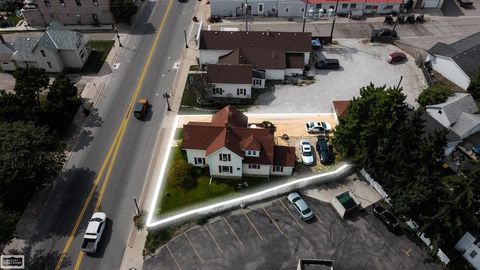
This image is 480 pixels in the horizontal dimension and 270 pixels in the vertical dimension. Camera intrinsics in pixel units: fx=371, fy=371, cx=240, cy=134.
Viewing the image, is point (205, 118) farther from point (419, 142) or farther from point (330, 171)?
point (419, 142)

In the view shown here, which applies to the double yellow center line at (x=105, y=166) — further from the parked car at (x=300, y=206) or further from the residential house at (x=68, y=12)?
the parked car at (x=300, y=206)

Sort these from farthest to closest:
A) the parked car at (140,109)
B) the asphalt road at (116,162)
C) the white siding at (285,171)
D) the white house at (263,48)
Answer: the white house at (263,48) → the parked car at (140,109) → the white siding at (285,171) → the asphalt road at (116,162)

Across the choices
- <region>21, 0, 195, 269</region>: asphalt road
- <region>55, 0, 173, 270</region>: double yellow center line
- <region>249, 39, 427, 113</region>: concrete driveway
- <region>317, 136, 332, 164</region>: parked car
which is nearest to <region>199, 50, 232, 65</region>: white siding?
<region>21, 0, 195, 269</region>: asphalt road

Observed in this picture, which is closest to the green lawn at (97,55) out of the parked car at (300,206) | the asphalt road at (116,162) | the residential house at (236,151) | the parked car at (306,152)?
the asphalt road at (116,162)

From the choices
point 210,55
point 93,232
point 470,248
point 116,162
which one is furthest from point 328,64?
point 93,232

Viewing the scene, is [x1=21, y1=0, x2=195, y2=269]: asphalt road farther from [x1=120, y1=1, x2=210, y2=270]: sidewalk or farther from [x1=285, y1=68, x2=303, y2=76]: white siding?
[x1=285, y1=68, x2=303, y2=76]: white siding
